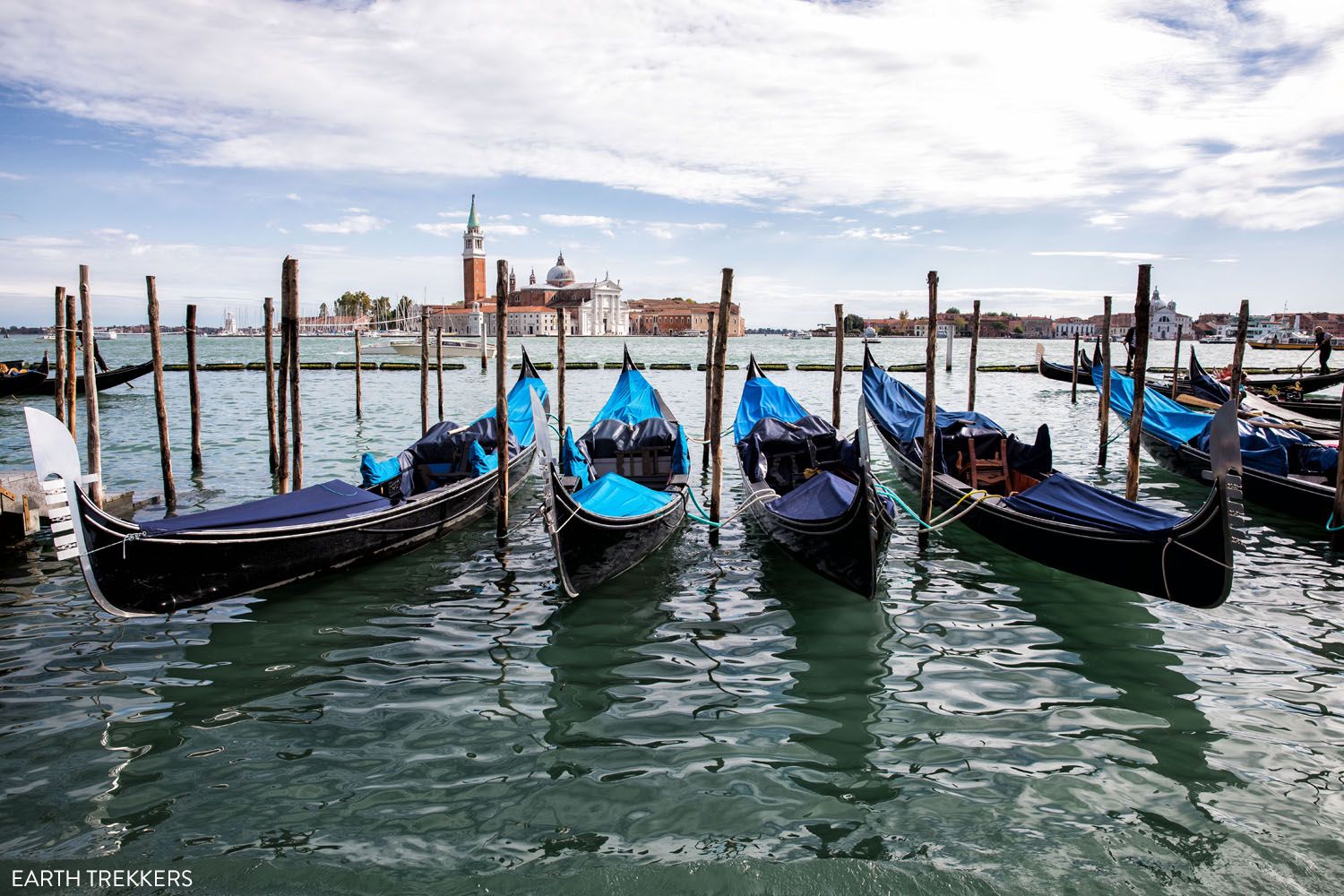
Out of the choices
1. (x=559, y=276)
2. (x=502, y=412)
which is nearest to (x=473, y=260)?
(x=559, y=276)

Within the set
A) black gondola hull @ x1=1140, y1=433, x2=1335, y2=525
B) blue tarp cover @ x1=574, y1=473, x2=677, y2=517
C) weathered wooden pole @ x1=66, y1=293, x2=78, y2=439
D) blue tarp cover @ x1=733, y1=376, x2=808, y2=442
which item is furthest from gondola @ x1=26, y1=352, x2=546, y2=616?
black gondola hull @ x1=1140, y1=433, x2=1335, y2=525

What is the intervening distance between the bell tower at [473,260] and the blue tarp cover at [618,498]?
74640 millimetres

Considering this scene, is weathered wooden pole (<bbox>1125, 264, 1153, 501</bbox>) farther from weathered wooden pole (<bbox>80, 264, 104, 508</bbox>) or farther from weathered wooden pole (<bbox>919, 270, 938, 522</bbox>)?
weathered wooden pole (<bbox>80, 264, 104, 508</bbox>)

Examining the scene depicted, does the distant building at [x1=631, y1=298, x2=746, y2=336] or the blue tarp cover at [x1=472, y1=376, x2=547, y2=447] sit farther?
the distant building at [x1=631, y1=298, x2=746, y2=336]

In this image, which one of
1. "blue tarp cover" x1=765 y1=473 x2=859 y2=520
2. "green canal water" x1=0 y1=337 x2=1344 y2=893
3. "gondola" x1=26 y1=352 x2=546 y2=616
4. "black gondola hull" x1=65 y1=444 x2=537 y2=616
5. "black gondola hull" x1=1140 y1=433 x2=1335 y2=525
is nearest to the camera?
"green canal water" x1=0 y1=337 x2=1344 y2=893

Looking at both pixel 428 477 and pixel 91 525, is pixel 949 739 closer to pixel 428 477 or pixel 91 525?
pixel 91 525

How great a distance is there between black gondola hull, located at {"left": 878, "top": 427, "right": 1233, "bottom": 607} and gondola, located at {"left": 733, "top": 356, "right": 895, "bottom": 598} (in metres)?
0.74

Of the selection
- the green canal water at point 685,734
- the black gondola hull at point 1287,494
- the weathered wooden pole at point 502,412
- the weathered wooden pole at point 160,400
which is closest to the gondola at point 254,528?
the green canal water at point 685,734

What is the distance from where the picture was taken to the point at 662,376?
26047mm

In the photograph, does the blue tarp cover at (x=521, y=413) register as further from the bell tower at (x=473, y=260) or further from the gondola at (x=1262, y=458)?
the bell tower at (x=473, y=260)

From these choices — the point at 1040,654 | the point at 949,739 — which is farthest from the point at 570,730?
the point at 1040,654

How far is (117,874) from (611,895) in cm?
138

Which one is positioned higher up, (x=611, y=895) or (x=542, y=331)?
(x=542, y=331)

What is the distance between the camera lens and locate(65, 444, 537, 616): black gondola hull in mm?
3627
